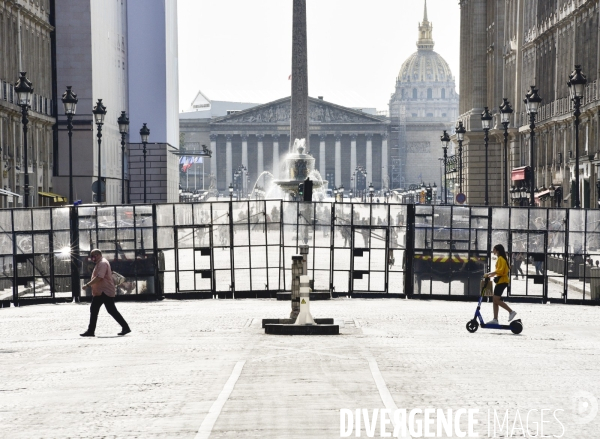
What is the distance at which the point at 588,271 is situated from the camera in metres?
31.7

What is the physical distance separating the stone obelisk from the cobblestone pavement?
163 feet

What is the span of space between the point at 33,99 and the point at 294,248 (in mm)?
34608

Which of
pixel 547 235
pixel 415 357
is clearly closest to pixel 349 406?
pixel 415 357

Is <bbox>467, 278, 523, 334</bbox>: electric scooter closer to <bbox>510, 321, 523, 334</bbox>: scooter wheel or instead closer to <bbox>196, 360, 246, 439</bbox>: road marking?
<bbox>510, 321, 523, 334</bbox>: scooter wheel

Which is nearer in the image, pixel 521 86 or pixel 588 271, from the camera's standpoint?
pixel 588 271

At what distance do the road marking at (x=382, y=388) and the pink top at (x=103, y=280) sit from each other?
20.4 ft

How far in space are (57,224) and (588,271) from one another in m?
12.6

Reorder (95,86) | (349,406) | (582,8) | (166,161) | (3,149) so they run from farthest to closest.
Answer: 1. (166,161)
2. (95,86)
3. (582,8)
4. (3,149)
5. (349,406)

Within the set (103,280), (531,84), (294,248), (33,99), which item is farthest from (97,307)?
(531,84)

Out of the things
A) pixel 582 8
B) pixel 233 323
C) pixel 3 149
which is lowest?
pixel 233 323

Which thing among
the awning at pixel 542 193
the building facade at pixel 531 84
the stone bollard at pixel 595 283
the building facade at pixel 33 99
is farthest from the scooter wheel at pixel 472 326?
the awning at pixel 542 193

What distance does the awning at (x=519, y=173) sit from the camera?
6956 centimetres

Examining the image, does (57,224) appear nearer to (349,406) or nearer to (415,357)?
(415,357)

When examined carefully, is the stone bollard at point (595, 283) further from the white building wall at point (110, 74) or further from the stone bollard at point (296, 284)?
the white building wall at point (110, 74)
